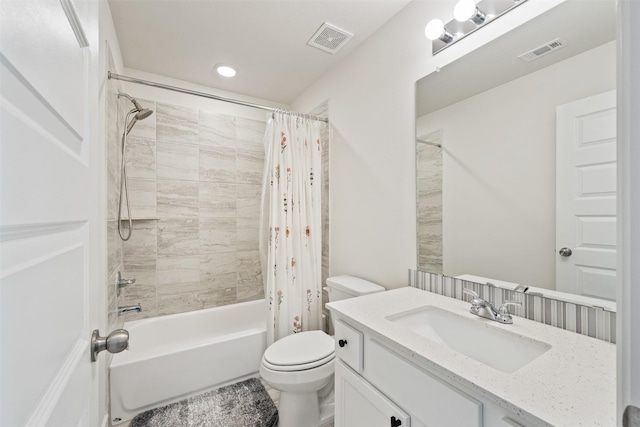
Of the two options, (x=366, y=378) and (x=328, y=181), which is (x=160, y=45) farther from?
(x=366, y=378)

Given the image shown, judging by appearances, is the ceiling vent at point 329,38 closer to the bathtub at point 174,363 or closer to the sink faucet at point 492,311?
the sink faucet at point 492,311

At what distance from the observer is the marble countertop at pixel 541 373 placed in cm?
59

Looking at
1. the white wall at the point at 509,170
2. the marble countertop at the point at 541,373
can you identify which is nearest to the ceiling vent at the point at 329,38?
the white wall at the point at 509,170

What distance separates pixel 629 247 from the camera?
0.97 ft

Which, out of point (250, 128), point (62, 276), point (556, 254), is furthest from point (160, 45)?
point (556, 254)

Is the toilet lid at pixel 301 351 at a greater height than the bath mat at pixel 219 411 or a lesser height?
greater

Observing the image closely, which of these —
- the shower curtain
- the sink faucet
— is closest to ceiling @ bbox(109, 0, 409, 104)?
the shower curtain

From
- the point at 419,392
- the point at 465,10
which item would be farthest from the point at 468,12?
the point at 419,392

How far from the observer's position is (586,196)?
3.12 ft

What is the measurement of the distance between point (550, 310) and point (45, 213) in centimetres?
144

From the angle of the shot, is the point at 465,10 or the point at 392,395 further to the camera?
the point at 465,10

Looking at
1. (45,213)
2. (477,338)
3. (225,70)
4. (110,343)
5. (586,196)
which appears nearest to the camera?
(45,213)

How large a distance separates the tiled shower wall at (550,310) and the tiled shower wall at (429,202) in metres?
0.13

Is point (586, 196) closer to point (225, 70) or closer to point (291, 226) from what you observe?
point (291, 226)
